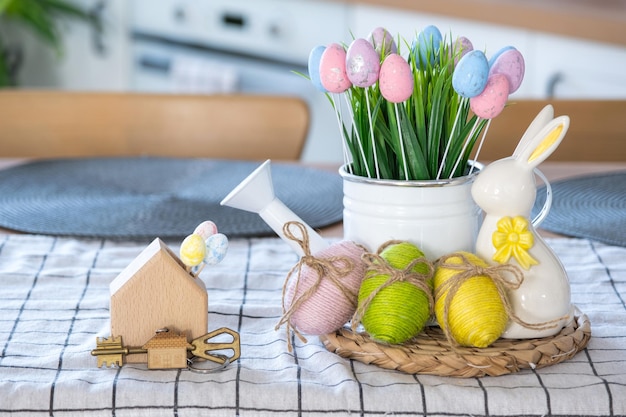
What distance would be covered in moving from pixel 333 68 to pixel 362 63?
3cm

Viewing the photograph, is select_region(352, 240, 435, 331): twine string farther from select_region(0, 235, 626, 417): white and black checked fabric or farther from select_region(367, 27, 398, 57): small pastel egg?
select_region(367, 27, 398, 57): small pastel egg

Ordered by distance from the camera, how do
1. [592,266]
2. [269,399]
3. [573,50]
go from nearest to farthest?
[269,399] → [592,266] → [573,50]

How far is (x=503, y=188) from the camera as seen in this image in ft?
2.32

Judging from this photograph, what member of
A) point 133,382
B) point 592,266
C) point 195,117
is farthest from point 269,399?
point 195,117

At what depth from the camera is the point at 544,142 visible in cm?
70

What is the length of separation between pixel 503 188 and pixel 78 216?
624mm

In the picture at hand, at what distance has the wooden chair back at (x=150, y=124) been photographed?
5.67ft

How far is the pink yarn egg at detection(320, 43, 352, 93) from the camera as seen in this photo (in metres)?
0.70

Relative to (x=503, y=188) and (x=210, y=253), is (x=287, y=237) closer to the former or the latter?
(x=210, y=253)

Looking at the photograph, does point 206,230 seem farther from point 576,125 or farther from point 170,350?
point 576,125

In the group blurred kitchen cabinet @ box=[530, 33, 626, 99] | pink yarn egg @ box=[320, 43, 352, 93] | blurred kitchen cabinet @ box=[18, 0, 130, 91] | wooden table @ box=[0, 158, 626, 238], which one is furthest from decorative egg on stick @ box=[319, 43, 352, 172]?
blurred kitchen cabinet @ box=[18, 0, 130, 91]

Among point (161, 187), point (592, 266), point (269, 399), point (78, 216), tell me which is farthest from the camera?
point (161, 187)

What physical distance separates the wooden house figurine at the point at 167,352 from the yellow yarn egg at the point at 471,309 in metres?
0.20

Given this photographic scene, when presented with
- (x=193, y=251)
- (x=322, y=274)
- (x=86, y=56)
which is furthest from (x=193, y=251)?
(x=86, y=56)
